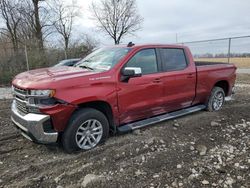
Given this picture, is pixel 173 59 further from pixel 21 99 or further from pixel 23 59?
pixel 23 59

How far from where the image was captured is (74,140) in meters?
3.91

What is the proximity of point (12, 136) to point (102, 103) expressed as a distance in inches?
81.5

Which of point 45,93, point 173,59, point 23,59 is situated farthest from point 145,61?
point 23,59

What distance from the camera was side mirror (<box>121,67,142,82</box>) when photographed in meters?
4.22

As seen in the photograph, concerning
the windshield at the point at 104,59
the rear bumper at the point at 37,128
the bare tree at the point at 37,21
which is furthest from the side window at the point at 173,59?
the bare tree at the point at 37,21

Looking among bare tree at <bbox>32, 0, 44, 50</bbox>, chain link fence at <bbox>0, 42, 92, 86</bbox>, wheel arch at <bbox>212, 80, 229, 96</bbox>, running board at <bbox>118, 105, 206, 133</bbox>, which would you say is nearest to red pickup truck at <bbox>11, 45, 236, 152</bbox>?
running board at <bbox>118, 105, 206, 133</bbox>

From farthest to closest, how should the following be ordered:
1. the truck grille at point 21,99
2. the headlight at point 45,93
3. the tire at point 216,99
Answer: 1. the tire at point 216,99
2. the truck grille at point 21,99
3. the headlight at point 45,93

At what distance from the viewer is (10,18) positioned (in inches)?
840

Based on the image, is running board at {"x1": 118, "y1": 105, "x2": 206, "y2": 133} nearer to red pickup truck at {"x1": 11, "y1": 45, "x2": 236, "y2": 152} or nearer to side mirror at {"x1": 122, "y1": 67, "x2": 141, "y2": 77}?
red pickup truck at {"x1": 11, "y1": 45, "x2": 236, "y2": 152}

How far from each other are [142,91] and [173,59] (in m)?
1.28

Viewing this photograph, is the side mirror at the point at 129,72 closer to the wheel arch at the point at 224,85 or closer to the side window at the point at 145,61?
the side window at the point at 145,61

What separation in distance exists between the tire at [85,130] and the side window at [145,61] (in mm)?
1167

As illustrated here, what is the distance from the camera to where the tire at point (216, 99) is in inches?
250

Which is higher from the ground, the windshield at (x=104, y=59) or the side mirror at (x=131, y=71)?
the windshield at (x=104, y=59)
